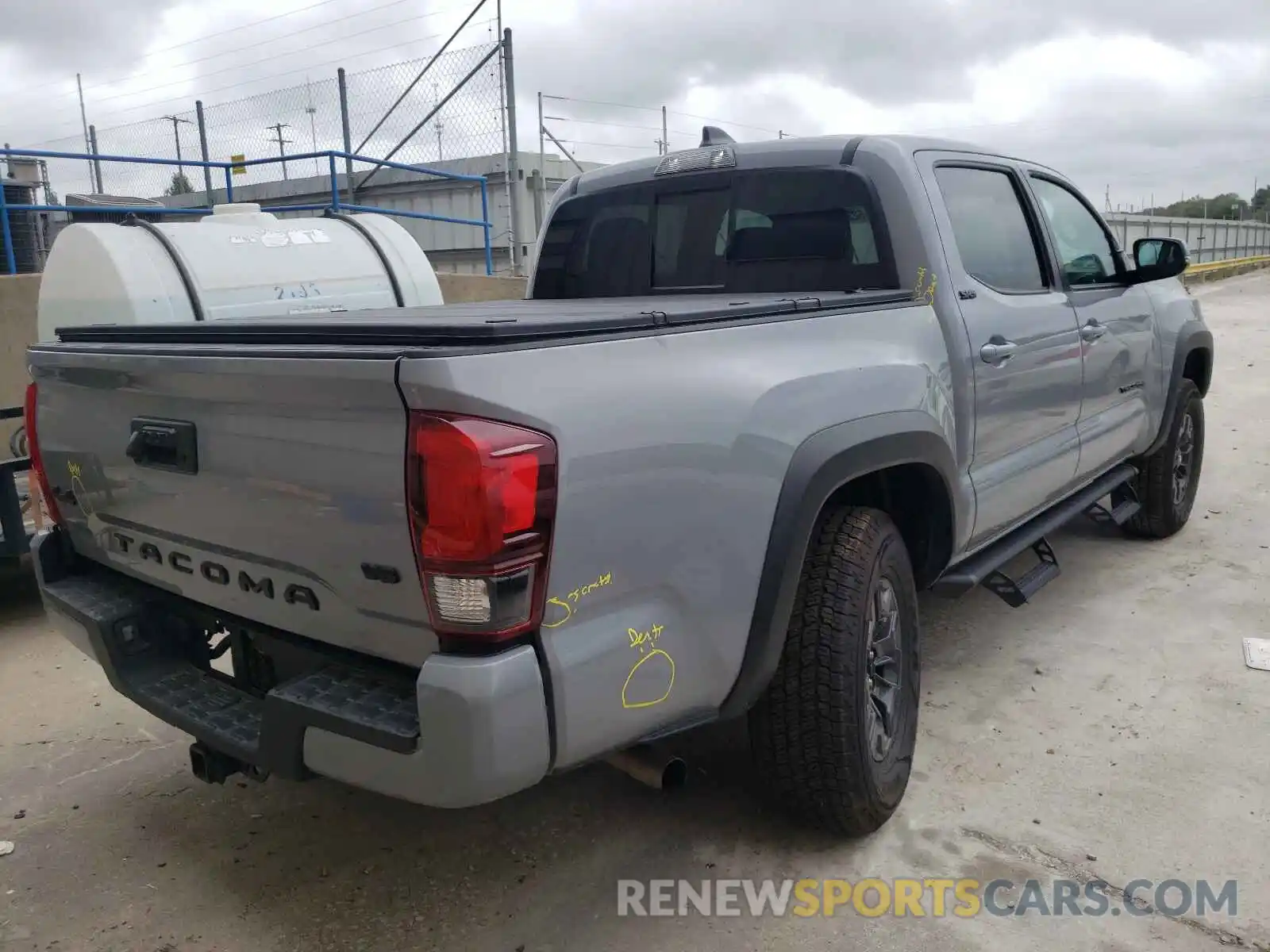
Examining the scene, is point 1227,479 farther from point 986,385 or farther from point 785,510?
point 785,510

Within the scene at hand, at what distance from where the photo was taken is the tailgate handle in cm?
226

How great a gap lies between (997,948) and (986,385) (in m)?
1.77

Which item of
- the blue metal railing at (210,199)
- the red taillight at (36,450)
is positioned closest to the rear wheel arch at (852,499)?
the red taillight at (36,450)

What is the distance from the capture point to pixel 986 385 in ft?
11.1

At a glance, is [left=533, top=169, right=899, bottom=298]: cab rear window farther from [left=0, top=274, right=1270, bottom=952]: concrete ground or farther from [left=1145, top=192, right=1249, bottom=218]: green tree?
[left=1145, top=192, right=1249, bottom=218]: green tree

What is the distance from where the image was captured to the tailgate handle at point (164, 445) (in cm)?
226

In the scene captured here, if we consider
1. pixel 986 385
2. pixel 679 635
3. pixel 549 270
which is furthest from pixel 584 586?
pixel 549 270

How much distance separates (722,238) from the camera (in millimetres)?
3768

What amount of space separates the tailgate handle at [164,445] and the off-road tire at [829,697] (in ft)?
4.97

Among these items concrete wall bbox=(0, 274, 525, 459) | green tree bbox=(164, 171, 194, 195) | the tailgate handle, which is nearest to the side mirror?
the tailgate handle

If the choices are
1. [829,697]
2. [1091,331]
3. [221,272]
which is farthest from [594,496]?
[221,272]

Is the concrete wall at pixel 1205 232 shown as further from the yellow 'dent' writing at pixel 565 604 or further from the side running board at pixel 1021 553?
the yellow 'dent' writing at pixel 565 604

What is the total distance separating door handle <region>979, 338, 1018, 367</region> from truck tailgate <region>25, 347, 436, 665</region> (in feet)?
7.32

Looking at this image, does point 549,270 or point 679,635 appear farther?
point 549,270
